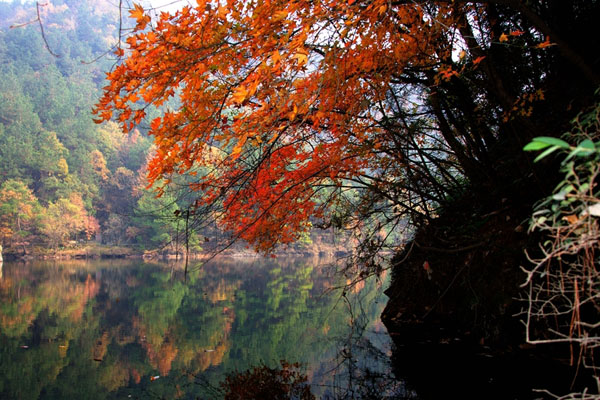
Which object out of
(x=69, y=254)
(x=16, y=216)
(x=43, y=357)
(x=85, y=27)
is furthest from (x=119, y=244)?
(x=85, y=27)

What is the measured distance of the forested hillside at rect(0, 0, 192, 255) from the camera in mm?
33344

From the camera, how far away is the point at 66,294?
47.2ft

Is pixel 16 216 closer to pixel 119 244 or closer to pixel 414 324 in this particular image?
pixel 119 244

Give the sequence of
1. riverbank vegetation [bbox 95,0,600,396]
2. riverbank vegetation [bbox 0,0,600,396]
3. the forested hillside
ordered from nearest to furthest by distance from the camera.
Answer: riverbank vegetation [bbox 0,0,600,396], riverbank vegetation [bbox 95,0,600,396], the forested hillside

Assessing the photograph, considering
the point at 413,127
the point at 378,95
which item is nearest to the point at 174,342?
the point at 413,127

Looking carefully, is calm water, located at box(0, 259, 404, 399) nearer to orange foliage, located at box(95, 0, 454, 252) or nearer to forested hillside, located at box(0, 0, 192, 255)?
orange foliage, located at box(95, 0, 454, 252)

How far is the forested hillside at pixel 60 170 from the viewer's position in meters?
33.3

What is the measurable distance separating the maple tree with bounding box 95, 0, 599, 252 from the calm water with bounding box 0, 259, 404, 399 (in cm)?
133

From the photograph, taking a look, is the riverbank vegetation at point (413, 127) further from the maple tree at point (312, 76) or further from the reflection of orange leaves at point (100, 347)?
the reflection of orange leaves at point (100, 347)

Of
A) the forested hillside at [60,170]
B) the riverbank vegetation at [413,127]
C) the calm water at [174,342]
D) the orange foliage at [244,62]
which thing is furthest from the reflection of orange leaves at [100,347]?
the forested hillside at [60,170]

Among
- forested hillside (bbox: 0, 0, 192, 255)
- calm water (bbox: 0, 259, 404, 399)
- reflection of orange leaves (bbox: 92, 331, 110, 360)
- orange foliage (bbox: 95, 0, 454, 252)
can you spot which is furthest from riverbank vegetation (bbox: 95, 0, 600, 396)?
forested hillside (bbox: 0, 0, 192, 255)

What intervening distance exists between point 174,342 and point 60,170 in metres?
37.0

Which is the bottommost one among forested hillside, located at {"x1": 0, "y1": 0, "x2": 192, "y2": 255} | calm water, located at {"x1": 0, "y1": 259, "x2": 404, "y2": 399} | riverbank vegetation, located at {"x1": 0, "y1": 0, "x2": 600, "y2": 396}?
calm water, located at {"x1": 0, "y1": 259, "x2": 404, "y2": 399}

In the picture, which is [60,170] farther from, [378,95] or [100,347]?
[378,95]
